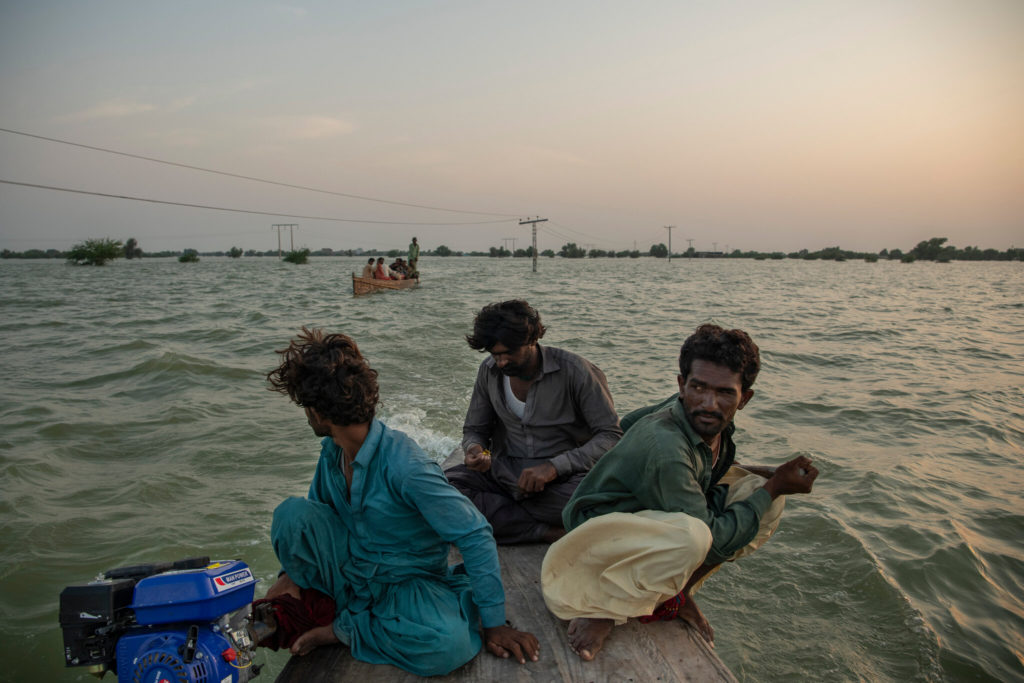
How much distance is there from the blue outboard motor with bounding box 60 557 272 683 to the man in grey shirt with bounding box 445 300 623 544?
4.62 feet

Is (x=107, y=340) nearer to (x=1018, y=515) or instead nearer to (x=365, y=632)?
(x=365, y=632)

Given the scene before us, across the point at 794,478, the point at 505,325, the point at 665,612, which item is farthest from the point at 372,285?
the point at 794,478

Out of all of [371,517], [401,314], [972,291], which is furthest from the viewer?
[972,291]

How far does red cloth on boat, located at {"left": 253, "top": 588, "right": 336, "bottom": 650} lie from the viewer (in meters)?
2.02

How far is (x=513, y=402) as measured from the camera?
121 inches

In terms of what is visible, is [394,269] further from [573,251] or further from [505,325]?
[573,251]

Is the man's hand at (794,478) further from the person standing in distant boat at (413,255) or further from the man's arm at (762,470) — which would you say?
the person standing in distant boat at (413,255)

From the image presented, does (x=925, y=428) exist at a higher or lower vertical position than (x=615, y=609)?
lower

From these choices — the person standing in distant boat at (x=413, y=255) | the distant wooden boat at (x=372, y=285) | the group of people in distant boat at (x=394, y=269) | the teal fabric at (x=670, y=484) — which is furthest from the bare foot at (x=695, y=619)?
the person standing in distant boat at (x=413, y=255)

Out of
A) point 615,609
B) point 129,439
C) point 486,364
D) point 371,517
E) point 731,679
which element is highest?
point 486,364

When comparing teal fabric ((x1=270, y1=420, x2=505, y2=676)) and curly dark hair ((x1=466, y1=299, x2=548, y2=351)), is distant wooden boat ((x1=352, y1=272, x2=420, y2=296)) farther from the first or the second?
teal fabric ((x1=270, y1=420, x2=505, y2=676))

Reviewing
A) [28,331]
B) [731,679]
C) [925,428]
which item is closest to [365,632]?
[731,679]

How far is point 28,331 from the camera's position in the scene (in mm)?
13516

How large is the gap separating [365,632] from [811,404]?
7160 millimetres
